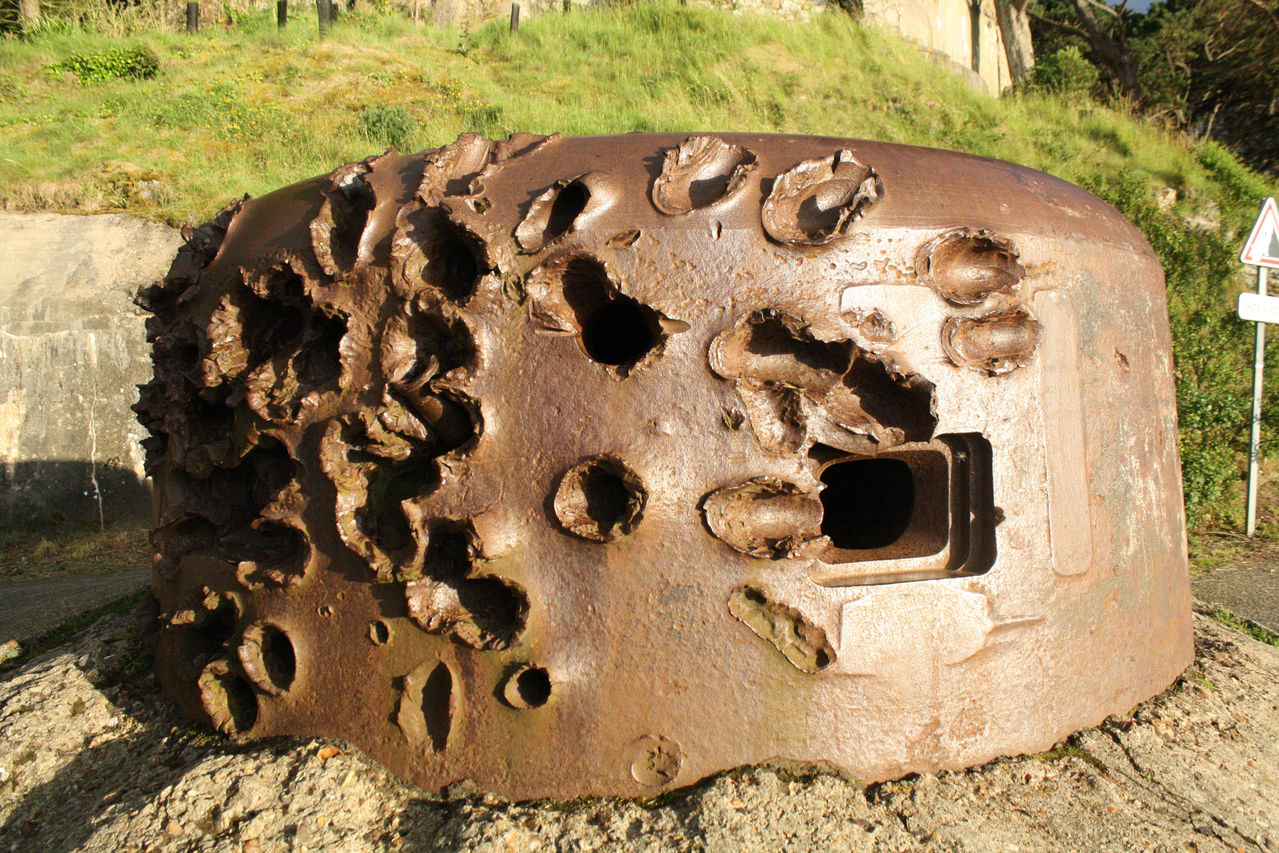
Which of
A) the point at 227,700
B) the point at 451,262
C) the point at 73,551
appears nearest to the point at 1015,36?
the point at 73,551

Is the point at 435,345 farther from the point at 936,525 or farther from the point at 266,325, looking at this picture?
the point at 936,525

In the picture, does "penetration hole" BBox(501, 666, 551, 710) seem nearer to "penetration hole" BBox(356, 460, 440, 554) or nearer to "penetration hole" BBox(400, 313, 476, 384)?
"penetration hole" BBox(356, 460, 440, 554)

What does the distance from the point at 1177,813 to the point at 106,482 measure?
884cm

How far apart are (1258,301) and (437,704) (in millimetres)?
6755

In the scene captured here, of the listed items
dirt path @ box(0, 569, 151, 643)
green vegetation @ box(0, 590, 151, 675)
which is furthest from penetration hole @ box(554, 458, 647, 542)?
dirt path @ box(0, 569, 151, 643)

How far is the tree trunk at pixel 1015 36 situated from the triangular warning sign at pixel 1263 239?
1492cm

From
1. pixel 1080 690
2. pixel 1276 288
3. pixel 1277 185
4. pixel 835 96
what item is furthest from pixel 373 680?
pixel 1277 185

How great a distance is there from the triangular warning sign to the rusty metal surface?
5277 millimetres

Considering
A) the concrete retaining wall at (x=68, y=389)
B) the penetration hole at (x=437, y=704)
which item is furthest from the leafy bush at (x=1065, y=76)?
the penetration hole at (x=437, y=704)

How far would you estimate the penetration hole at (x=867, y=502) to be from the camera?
93.3 inches

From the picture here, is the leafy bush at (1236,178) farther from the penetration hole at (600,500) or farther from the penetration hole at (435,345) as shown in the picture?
the penetration hole at (435,345)

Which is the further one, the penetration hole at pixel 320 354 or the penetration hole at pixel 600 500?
the penetration hole at pixel 320 354

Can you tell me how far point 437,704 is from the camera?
1924mm

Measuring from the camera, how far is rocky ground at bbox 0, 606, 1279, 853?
67.7 inches
